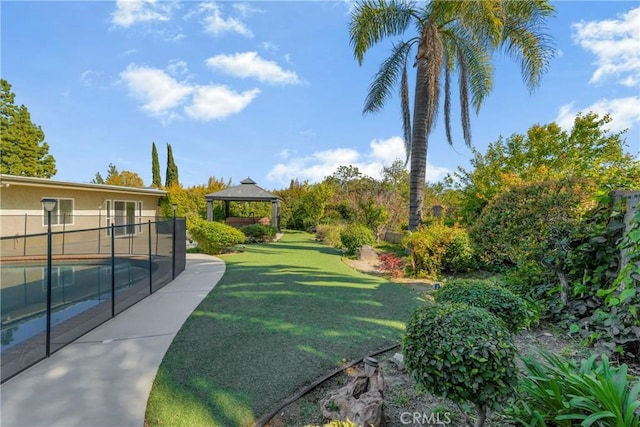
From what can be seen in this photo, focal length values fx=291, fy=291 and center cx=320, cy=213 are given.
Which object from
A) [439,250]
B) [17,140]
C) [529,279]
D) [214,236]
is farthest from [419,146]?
[17,140]

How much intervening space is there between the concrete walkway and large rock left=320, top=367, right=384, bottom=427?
1.62 metres

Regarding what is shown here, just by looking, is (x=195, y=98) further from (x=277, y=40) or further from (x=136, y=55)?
(x=277, y=40)

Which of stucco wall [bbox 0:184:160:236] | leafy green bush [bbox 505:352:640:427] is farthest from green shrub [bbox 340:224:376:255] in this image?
stucco wall [bbox 0:184:160:236]

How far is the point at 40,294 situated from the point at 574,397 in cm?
554

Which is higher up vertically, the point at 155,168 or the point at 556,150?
the point at 155,168

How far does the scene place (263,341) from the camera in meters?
3.91

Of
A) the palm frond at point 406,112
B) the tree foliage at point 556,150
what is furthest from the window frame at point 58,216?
the tree foliage at point 556,150

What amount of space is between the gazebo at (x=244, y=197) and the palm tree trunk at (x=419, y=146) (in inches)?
451

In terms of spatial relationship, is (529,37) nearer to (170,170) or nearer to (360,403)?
(360,403)

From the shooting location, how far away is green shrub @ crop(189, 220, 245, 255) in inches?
459

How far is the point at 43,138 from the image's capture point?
26000mm

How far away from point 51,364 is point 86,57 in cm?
1055

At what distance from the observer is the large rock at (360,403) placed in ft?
7.23

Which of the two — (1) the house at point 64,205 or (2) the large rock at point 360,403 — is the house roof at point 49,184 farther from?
(2) the large rock at point 360,403
